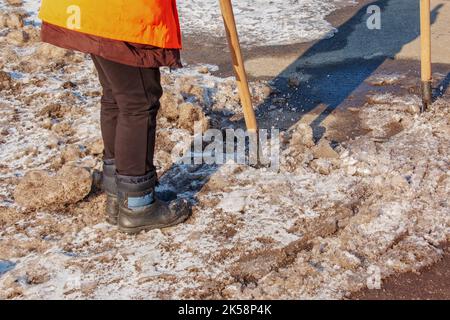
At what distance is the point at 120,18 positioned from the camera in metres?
2.62

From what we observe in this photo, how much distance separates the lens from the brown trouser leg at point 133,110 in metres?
2.79

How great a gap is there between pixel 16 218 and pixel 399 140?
2.25 metres

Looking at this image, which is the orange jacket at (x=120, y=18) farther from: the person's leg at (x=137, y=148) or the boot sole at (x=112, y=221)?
the boot sole at (x=112, y=221)

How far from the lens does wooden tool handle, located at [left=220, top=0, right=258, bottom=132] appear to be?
331 centimetres

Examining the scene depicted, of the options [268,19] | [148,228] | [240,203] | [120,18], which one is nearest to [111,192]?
[148,228]

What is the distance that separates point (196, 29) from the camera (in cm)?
634

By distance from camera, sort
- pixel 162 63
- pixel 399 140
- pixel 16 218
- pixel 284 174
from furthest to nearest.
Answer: pixel 399 140 < pixel 284 174 < pixel 16 218 < pixel 162 63

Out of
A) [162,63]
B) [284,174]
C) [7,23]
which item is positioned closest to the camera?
[162,63]

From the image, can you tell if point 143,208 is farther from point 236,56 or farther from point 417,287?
point 417,287

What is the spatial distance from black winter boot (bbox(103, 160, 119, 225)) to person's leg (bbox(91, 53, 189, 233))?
97 millimetres

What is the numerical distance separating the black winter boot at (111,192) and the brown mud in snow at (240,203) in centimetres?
8
